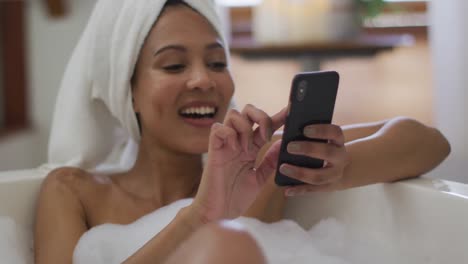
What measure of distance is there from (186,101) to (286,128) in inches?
12.0

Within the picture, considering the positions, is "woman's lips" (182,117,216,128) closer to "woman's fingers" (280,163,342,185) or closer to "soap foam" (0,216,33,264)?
"woman's fingers" (280,163,342,185)

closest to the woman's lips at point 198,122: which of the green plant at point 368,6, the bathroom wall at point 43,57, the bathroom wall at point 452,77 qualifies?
the bathroom wall at point 452,77

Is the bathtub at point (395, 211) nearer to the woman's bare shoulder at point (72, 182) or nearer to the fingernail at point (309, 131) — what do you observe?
the woman's bare shoulder at point (72, 182)

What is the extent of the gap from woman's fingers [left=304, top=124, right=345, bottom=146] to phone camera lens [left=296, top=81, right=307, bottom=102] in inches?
1.9

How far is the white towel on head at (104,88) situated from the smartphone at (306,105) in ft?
1.24

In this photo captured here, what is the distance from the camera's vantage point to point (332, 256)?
1.09 meters

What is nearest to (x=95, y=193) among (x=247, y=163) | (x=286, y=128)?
(x=247, y=163)

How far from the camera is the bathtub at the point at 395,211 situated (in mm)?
927

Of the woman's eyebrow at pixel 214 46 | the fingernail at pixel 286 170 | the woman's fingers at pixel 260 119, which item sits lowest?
the fingernail at pixel 286 170

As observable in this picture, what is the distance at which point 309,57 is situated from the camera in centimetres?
233

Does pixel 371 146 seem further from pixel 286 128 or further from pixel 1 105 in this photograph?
pixel 1 105

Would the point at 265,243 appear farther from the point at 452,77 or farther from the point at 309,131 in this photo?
the point at 452,77

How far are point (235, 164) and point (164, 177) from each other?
331 mm

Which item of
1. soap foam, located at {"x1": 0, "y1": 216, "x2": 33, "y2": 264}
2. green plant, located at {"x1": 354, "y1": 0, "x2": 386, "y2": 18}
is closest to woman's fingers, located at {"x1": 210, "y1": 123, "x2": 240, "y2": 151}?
soap foam, located at {"x1": 0, "y1": 216, "x2": 33, "y2": 264}
